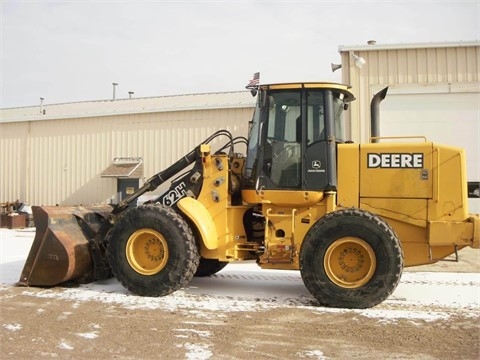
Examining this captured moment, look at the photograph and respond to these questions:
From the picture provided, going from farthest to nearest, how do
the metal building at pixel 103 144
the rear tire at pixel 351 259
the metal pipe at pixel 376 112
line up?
the metal building at pixel 103 144 < the metal pipe at pixel 376 112 < the rear tire at pixel 351 259

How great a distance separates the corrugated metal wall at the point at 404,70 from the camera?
13.6m

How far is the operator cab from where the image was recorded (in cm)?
623

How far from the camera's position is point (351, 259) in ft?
19.2

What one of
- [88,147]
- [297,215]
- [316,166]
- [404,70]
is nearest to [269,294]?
[297,215]

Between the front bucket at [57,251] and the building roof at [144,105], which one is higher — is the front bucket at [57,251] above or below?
below

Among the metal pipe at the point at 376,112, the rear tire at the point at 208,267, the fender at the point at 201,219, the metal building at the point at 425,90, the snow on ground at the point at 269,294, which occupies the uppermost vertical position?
the metal building at the point at 425,90

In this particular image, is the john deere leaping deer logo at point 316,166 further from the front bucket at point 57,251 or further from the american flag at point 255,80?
the front bucket at point 57,251

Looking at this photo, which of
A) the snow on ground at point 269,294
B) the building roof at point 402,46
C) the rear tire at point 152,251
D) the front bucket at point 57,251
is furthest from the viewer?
the building roof at point 402,46

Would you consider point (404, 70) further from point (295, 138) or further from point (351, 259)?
point (351, 259)

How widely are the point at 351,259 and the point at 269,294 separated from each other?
1309mm

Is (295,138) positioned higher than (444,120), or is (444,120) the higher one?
(444,120)

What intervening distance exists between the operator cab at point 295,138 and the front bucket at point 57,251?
8.23 ft

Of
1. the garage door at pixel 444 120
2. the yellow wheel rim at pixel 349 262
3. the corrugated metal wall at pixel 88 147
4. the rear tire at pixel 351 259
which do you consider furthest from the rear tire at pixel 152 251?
the corrugated metal wall at pixel 88 147

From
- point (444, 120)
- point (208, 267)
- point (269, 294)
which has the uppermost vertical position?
point (444, 120)
